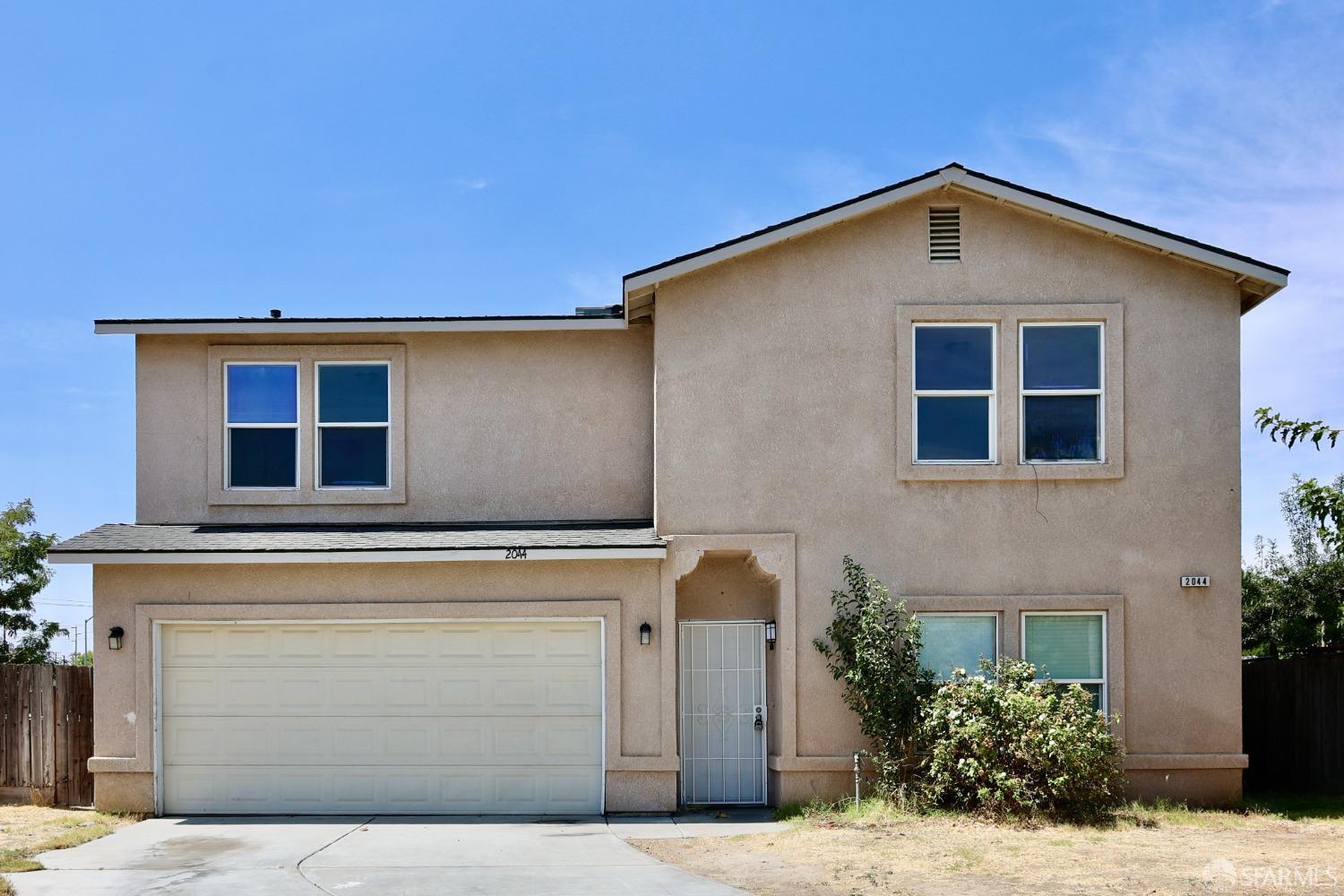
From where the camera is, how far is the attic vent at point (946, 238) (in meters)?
14.7

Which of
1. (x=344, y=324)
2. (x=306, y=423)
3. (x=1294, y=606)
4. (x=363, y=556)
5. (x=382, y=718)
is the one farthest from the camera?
(x=1294, y=606)

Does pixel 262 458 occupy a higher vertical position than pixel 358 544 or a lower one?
higher

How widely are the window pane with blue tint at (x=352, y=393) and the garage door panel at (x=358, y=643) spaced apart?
2794mm

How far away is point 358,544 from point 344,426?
2151mm

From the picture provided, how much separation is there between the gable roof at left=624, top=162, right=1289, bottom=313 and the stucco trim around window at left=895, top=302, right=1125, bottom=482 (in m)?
0.91

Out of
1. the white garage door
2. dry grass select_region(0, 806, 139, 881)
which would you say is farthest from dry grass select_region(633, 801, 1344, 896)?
dry grass select_region(0, 806, 139, 881)

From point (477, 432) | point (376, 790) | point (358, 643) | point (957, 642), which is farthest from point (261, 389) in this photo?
point (957, 642)

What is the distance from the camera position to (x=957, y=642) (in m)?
14.5

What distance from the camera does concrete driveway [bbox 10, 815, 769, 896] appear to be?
10555 mm

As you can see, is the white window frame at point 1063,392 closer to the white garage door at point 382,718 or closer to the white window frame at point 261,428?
the white garage door at point 382,718

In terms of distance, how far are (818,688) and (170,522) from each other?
8432 millimetres

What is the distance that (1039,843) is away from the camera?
11.9m

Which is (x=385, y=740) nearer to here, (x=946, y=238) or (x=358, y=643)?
(x=358, y=643)

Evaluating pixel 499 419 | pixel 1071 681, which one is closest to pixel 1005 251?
pixel 1071 681
